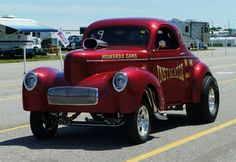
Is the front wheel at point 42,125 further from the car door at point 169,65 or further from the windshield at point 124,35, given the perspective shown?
the car door at point 169,65

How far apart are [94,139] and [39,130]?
0.84m

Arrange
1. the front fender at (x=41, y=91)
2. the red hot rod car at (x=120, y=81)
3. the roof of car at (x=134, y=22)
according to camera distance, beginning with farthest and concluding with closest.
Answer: the roof of car at (x=134, y=22), the front fender at (x=41, y=91), the red hot rod car at (x=120, y=81)

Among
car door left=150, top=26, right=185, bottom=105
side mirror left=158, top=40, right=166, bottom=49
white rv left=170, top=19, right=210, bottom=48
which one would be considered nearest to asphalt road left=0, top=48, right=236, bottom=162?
car door left=150, top=26, right=185, bottom=105

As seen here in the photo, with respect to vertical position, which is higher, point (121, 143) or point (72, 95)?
point (72, 95)

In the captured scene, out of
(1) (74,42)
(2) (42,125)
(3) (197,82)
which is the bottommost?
(2) (42,125)

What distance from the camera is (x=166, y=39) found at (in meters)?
9.58

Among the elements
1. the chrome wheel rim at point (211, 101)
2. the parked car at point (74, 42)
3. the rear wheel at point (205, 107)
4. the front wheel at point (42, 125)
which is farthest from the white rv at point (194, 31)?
the front wheel at point (42, 125)

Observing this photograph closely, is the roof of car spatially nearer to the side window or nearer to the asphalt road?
the side window

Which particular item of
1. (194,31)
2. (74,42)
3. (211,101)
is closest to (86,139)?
(211,101)

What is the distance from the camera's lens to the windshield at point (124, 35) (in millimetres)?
9039

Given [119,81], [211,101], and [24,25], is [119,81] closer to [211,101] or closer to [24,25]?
[211,101]

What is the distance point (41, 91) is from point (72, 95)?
1.77 feet

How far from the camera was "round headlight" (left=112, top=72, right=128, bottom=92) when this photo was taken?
7633mm

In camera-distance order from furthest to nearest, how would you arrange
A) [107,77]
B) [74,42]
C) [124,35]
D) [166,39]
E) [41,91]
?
[74,42] → [166,39] → [124,35] → [41,91] → [107,77]
